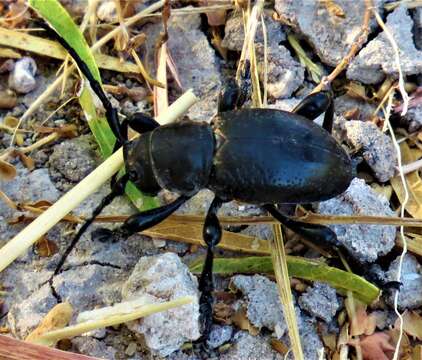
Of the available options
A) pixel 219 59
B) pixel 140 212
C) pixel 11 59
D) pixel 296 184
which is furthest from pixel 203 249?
pixel 11 59

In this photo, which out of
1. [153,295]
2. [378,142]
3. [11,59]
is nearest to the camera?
[153,295]

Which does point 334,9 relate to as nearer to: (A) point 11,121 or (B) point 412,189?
(B) point 412,189

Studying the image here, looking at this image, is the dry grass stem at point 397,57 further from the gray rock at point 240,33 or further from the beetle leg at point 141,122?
the beetle leg at point 141,122

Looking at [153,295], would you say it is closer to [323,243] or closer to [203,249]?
[203,249]

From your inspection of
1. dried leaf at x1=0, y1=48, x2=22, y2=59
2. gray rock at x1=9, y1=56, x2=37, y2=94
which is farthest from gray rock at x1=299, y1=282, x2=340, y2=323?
dried leaf at x1=0, y1=48, x2=22, y2=59

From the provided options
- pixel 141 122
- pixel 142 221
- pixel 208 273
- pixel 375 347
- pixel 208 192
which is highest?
pixel 141 122

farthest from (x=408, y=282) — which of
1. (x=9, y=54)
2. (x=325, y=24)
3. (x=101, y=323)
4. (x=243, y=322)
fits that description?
(x=9, y=54)

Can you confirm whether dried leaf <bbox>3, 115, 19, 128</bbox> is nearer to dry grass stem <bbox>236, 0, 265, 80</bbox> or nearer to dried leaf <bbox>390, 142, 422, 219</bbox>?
dry grass stem <bbox>236, 0, 265, 80</bbox>
